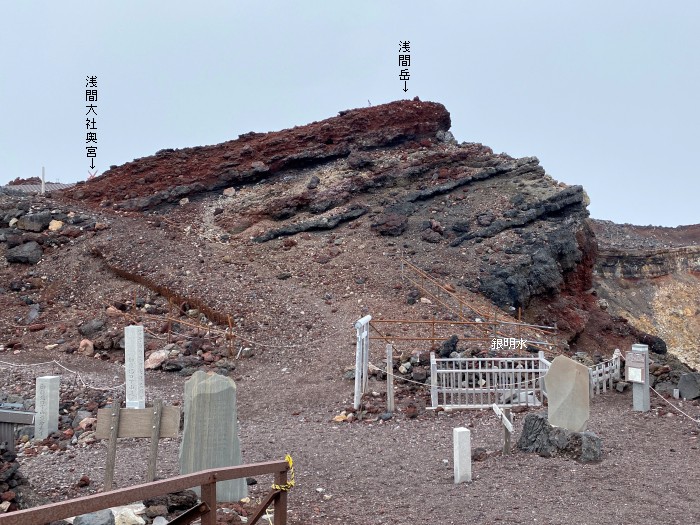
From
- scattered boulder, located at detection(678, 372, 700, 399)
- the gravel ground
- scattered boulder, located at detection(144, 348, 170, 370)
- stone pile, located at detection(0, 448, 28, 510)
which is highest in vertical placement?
scattered boulder, located at detection(144, 348, 170, 370)

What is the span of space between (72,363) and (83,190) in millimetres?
12970

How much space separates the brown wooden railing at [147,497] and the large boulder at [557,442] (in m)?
4.64

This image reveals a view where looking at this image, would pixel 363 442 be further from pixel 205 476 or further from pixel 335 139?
pixel 335 139

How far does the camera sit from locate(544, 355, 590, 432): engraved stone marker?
8.96 m

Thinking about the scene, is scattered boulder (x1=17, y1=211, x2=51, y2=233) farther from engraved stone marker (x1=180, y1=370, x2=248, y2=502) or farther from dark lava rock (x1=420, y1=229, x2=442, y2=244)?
engraved stone marker (x1=180, y1=370, x2=248, y2=502)

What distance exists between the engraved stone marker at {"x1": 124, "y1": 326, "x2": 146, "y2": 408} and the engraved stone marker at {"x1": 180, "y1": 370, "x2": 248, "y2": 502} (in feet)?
13.0

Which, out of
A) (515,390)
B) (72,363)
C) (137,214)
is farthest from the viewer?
(137,214)

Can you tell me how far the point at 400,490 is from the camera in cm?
782

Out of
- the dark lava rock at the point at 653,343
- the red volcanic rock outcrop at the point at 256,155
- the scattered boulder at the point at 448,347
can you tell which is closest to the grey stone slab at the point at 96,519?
the scattered boulder at the point at 448,347

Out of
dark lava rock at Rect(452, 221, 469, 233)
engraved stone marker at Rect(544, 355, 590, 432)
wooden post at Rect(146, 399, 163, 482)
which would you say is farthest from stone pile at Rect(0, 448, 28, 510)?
dark lava rock at Rect(452, 221, 469, 233)

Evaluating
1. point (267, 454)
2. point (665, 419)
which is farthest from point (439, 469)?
point (665, 419)

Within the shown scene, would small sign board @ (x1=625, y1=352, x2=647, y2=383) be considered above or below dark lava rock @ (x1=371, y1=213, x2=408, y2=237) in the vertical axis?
below

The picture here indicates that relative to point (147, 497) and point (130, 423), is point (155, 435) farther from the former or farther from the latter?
point (147, 497)

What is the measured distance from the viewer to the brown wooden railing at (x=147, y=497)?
3100mm
